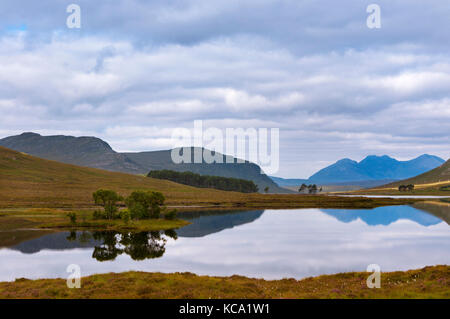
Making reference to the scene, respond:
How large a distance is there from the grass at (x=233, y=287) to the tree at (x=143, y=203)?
227ft

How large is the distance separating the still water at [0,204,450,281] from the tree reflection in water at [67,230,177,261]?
16 cm

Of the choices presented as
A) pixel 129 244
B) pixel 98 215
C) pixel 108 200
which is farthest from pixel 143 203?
pixel 129 244

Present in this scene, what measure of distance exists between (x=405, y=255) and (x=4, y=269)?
62.8 metres

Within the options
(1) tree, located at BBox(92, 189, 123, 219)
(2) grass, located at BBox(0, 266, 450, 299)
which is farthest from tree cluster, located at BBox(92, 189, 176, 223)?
(2) grass, located at BBox(0, 266, 450, 299)

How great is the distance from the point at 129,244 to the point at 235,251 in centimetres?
2201

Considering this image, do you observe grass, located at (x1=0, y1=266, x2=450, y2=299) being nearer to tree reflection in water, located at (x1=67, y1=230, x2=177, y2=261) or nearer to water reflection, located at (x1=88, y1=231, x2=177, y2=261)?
water reflection, located at (x1=88, y1=231, x2=177, y2=261)

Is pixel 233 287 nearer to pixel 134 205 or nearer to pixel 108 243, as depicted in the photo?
pixel 108 243

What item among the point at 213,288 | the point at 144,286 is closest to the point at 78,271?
the point at 144,286

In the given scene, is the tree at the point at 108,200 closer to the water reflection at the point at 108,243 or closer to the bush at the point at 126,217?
the bush at the point at 126,217

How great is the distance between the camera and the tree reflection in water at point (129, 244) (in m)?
68.6

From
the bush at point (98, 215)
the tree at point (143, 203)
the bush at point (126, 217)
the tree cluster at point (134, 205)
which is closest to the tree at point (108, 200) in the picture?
the tree cluster at point (134, 205)

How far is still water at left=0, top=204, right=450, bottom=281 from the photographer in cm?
5747
